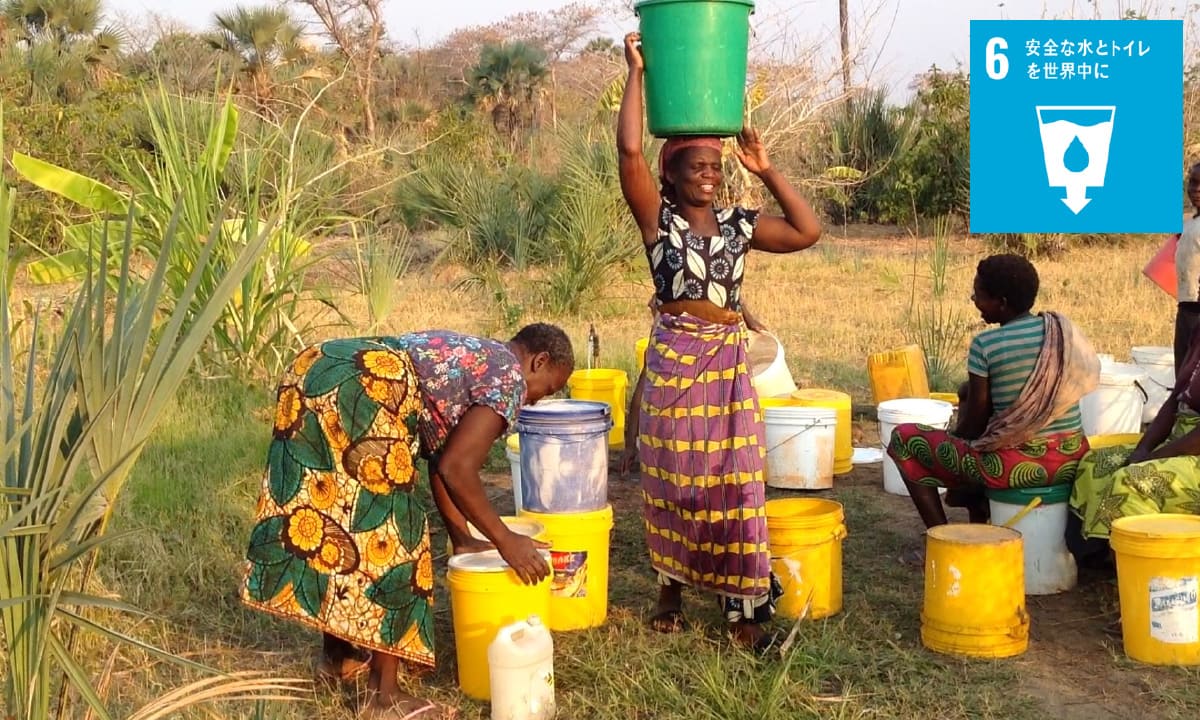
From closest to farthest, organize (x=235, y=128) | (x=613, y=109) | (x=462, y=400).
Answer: (x=462, y=400) → (x=235, y=128) → (x=613, y=109)

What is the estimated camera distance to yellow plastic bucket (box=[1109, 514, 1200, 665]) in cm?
348

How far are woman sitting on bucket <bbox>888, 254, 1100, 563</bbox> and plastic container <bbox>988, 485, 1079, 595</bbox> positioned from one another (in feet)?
0.18

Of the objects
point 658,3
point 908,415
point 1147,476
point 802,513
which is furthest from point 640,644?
point 908,415

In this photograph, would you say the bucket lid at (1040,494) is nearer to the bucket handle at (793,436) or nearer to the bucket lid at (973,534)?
the bucket lid at (973,534)

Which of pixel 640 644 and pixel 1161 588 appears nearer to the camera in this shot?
pixel 1161 588

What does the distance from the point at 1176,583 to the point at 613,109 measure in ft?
30.3

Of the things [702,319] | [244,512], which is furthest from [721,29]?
[244,512]

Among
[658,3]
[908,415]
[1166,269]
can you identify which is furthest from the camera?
[1166,269]

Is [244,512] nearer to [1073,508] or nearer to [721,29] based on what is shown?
[721,29]

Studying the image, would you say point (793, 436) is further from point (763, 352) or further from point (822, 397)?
point (763, 352)

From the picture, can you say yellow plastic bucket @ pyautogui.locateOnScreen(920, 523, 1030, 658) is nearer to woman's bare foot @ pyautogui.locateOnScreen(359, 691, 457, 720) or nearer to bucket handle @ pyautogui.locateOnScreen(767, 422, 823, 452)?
woman's bare foot @ pyautogui.locateOnScreen(359, 691, 457, 720)

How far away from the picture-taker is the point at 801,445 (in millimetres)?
5535

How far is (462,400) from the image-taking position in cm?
318

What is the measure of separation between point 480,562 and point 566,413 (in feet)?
2.78
